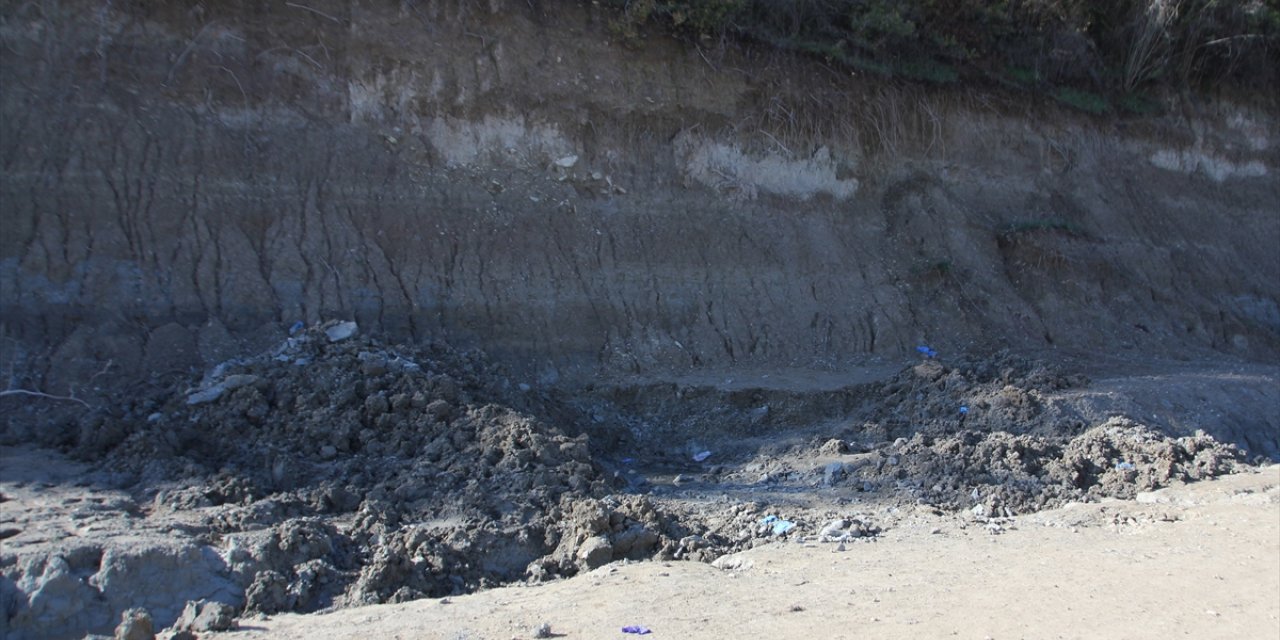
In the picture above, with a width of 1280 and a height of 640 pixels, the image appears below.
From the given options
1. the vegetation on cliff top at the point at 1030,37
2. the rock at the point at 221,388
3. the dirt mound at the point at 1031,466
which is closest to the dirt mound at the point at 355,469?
the rock at the point at 221,388

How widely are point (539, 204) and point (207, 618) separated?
6499mm

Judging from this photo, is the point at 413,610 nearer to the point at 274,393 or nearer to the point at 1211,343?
the point at 274,393

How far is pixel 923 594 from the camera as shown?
535 centimetres

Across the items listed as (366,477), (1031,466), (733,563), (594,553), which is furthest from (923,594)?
(366,477)

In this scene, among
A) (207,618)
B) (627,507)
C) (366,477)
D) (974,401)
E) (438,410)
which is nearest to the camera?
(207,618)

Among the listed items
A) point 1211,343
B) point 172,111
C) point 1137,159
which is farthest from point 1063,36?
point 172,111

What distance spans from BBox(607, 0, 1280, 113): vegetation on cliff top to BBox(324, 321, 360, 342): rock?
5.07 meters

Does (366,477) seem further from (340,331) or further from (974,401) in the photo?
(974,401)

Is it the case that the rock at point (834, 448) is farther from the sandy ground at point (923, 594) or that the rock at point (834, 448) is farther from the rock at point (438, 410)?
the rock at point (438, 410)

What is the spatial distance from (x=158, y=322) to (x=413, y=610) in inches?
170

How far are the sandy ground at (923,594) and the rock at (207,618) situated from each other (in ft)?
0.33

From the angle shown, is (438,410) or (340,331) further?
(340,331)

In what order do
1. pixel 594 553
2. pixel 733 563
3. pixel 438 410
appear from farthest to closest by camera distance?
pixel 438 410 < pixel 733 563 < pixel 594 553

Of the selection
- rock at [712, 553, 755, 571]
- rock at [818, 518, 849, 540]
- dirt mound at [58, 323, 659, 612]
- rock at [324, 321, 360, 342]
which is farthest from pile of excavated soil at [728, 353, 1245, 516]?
rock at [324, 321, 360, 342]
